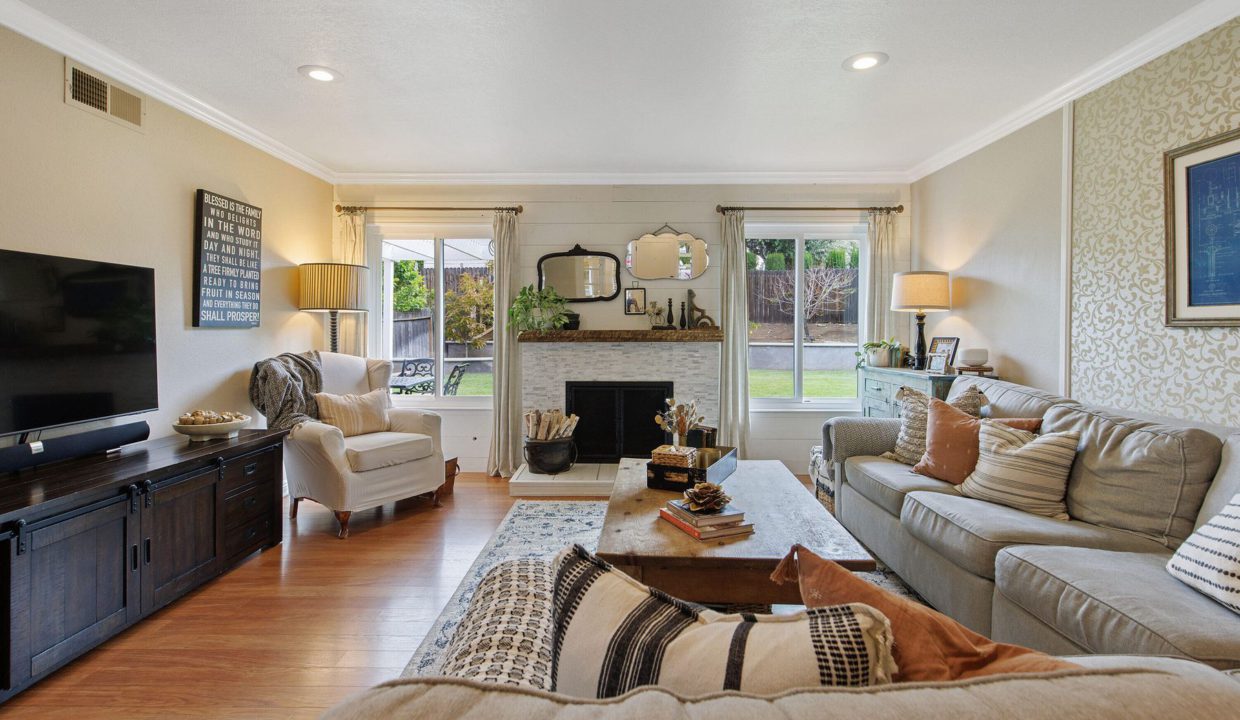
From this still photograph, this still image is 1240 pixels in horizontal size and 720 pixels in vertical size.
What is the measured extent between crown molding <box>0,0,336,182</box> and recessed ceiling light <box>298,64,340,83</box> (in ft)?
2.73

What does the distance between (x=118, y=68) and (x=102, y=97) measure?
0.17 meters

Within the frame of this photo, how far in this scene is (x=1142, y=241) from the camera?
2650 mm

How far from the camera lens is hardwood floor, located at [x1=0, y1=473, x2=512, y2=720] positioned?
1.91m

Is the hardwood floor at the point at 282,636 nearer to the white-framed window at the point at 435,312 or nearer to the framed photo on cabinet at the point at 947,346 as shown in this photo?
the white-framed window at the point at 435,312

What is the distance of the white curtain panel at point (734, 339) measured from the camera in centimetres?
478

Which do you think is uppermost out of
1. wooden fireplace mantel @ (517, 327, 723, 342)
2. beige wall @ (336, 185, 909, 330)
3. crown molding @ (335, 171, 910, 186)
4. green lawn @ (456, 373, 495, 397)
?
crown molding @ (335, 171, 910, 186)

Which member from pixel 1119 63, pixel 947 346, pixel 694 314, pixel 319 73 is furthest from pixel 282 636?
pixel 1119 63

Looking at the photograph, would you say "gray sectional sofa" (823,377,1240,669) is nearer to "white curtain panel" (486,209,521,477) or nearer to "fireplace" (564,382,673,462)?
"fireplace" (564,382,673,462)

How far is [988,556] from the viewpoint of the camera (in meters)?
2.00

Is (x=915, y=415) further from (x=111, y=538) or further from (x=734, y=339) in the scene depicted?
(x=111, y=538)

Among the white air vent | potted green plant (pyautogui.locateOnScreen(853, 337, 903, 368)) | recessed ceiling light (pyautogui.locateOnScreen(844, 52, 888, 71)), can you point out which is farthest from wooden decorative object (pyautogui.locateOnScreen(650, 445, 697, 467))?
the white air vent

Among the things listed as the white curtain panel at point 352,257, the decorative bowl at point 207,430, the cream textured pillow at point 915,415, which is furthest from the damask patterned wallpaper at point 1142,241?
the white curtain panel at point 352,257

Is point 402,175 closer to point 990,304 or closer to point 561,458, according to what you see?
point 561,458

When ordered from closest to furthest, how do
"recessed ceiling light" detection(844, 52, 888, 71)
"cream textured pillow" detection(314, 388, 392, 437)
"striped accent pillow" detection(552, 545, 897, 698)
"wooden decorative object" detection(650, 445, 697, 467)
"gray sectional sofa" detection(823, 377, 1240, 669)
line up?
"striped accent pillow" detection(552, 545, 897, 698), "gray sectional sofa" detection(823, 377, 1240, 669), "wooden decorative object" detection(650, 445, 697, 467), "recessed ceiling light" detection(844, 52, 888, 71), "cream textured pillow" detection(314, 388, 392, 437)
